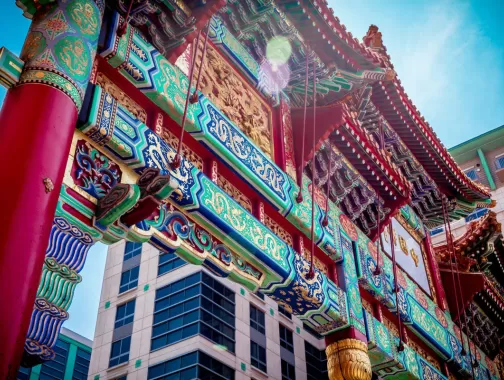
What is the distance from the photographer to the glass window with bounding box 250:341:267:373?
21812mm

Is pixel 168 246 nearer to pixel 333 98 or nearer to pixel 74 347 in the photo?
pixel 333 98

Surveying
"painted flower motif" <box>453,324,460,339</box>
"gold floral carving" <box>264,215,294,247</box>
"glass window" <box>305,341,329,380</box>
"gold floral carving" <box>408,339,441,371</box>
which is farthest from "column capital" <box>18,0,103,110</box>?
"glass window" <box>305,341,329,380</box>

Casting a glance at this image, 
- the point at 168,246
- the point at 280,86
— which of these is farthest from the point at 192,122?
the point at 280,86

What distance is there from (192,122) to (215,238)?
115cm

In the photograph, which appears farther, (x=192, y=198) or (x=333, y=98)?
(x=333, y=98)

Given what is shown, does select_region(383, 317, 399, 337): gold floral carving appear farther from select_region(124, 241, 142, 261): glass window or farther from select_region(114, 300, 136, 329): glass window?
select_region(124, 241, 142, 261): glass window

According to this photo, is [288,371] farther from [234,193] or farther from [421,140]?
[234,193]

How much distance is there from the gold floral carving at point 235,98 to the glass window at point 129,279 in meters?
16.7

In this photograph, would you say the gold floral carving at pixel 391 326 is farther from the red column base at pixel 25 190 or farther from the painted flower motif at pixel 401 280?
the red column base at pixel 25 190

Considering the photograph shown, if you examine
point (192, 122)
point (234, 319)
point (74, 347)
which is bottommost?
point (192, 122)

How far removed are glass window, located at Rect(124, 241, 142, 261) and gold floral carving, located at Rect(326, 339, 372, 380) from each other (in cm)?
1809

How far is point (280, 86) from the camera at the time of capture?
27.4 ft

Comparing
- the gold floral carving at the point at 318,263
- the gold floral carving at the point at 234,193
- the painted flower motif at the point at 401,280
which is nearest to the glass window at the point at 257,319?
the painted flower motif at the point at 401,280

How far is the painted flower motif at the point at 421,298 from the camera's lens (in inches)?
396
